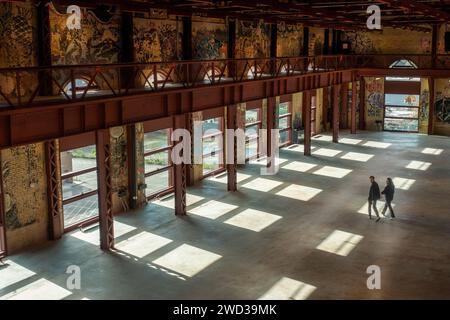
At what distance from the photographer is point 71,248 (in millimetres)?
17875

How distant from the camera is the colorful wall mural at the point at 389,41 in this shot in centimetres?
3934

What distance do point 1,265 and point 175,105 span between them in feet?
23.9

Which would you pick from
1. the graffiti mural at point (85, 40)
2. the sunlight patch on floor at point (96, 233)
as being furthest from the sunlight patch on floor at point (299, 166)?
the graffiti mural at point (85, 40)

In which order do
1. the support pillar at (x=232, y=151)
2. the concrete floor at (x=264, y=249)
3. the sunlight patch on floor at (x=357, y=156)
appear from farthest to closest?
1. the sunlight patch on floor at (x=357, y=156)
2. the support pillar at (x=232, y=151)
3. the concrete floor at (x=264, y=249)

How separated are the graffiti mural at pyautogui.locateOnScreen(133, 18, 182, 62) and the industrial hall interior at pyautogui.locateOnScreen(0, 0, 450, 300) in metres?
0.07

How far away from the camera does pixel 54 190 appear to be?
18.6 meters

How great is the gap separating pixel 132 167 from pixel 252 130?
11528mm

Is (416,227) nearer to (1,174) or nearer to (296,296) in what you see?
(296,296)

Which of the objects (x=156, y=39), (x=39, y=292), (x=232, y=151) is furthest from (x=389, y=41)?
(x=39, y=292)

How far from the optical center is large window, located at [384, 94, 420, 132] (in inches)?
1606

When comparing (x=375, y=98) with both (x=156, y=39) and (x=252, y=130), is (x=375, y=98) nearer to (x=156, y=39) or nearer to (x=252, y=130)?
(x=252, y=130)

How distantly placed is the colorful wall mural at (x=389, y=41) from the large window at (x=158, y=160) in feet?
71.9

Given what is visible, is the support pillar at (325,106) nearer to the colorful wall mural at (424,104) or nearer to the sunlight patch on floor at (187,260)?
the colorful wall mural at (424,104)

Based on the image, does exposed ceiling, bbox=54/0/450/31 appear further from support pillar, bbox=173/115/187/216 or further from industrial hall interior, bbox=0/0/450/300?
support pillar, bbox=173/115/187/216
